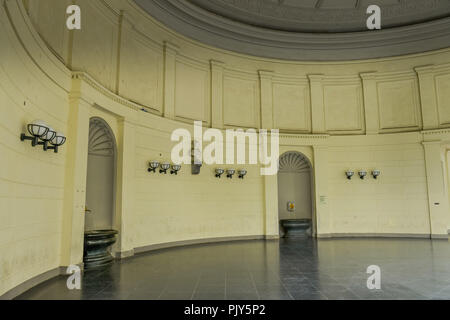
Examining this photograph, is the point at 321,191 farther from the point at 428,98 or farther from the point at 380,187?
the point at 428,98

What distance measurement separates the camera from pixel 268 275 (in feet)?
23.1

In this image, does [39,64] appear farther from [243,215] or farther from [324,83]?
[324,83]

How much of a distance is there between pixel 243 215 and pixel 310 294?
7352 mm

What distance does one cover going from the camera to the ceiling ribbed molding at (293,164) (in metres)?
14.3

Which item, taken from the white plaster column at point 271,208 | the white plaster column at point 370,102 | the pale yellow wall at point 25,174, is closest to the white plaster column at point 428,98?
the white plaster column at point 370,102

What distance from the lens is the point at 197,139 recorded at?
12.0 m

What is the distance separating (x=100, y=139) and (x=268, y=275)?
563cm

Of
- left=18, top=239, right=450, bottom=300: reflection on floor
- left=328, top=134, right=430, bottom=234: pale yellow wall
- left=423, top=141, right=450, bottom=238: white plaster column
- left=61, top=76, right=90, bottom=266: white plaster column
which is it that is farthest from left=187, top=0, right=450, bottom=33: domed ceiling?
left=18, top=239, right=450, bottom=300: reflection on floor

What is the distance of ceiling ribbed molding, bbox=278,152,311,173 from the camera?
46.8 ft

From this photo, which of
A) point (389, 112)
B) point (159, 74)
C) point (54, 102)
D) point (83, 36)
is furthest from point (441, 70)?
point (54, 102)

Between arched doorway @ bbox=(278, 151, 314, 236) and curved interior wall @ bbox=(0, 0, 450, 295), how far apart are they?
46 centimetres

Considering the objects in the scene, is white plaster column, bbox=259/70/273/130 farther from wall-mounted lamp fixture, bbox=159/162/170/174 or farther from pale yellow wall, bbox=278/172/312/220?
wall-mounted lamp fixture, bbox=159/162/170/174

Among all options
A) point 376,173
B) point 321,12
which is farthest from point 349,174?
point 321,12

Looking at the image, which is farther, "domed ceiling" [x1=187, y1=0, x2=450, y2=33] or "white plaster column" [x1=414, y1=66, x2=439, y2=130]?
"white plaster column" [x1=414, y1=66, x2=439, y2=130]
